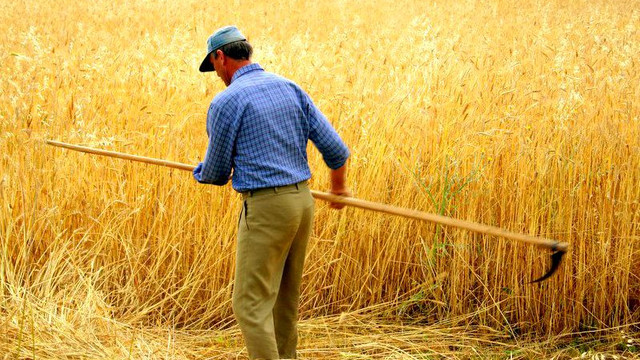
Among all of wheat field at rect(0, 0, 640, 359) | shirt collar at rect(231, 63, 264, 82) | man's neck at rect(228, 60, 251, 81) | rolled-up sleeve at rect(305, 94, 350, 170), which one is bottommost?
wheat field at rect(0, 0, 640, 359)

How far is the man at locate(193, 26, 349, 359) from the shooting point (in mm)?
2381

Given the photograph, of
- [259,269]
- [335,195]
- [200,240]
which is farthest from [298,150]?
[200,240]

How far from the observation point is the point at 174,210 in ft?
11.0

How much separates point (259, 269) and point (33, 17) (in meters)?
7.72

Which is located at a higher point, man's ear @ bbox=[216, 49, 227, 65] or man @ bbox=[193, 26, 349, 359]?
man's ear @ bbox=[216, 49, 227, 65]

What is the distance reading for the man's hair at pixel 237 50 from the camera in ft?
8.19

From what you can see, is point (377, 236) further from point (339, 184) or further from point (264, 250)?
point (264, 250)

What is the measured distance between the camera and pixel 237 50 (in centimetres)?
250

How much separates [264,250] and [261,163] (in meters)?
0.32

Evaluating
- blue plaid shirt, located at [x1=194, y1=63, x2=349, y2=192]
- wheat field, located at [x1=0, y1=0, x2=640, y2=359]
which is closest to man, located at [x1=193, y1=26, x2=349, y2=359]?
blue plaid shirt, located at [x1=194, y1=63, x2=349, y2=192]

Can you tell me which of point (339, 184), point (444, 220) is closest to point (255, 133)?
point (339, 184)

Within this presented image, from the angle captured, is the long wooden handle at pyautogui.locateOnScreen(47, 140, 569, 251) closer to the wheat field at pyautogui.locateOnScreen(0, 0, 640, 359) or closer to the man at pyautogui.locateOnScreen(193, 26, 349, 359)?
the man at pyautogui.locateOnScreen(193, 26, 349, 359)

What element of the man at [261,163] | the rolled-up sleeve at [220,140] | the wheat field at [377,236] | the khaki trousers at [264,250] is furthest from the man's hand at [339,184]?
the wheat field at [377,236]

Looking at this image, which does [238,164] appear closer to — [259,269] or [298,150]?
[298,150]
